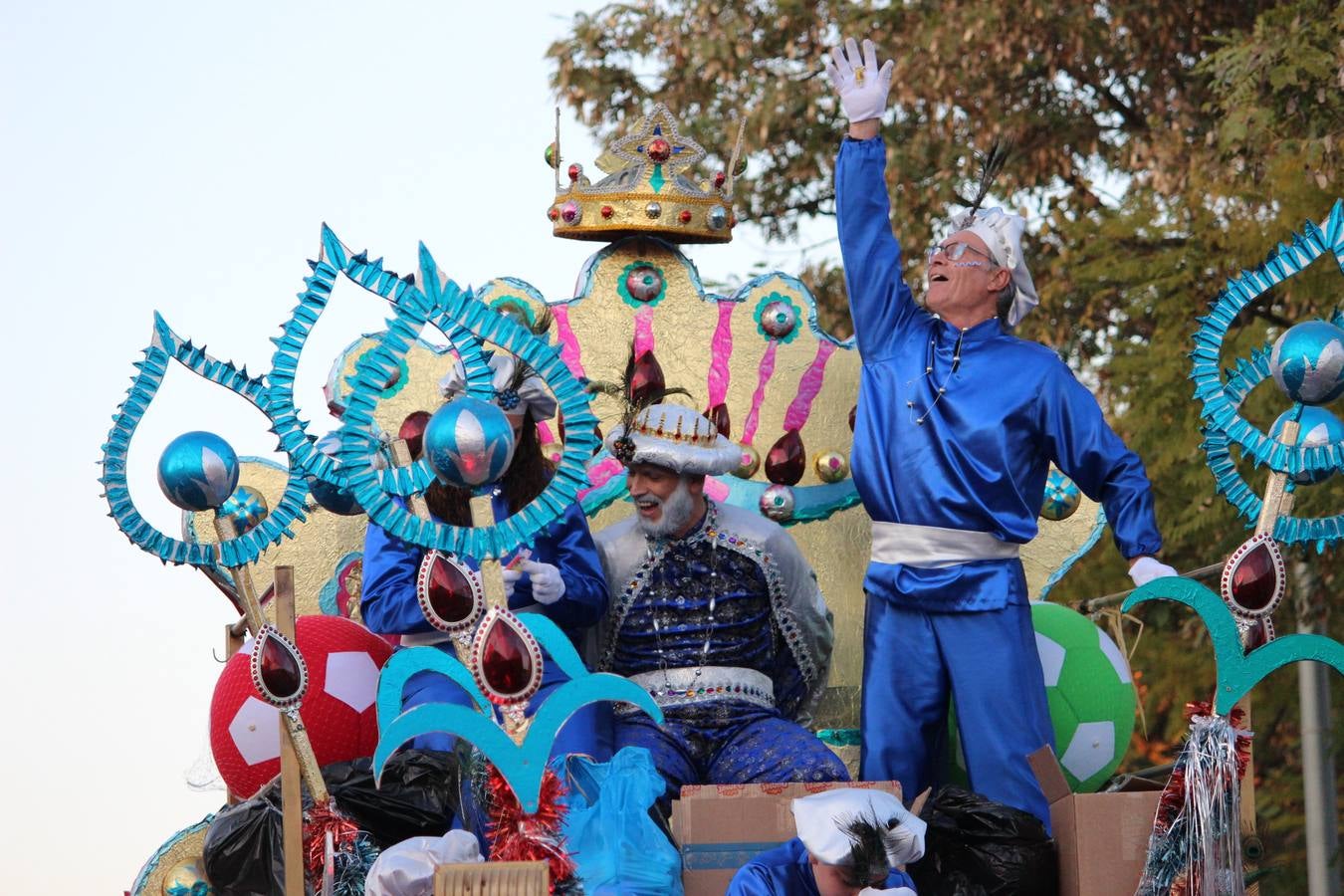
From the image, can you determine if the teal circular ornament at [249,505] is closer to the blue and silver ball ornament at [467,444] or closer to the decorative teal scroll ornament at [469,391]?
the decorative teal scroll ornament at [469,391]

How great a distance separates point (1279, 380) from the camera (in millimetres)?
5605

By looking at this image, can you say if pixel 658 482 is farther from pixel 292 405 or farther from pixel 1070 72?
pixel 1070 72

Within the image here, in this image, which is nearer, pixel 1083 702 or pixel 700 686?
pixel 700 686

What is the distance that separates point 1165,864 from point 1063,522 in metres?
2.28

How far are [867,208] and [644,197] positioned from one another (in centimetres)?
115

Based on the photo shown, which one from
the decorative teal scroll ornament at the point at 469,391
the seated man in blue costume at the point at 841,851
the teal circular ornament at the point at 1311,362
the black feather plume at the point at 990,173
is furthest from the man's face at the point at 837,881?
the black feather plume at the point at 990,173

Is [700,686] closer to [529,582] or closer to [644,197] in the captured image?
[529,582]

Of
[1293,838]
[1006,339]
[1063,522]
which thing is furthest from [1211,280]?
[1006,339]

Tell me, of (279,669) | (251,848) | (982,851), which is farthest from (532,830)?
(251,848)

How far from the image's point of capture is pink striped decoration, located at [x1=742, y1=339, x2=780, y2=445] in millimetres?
7301

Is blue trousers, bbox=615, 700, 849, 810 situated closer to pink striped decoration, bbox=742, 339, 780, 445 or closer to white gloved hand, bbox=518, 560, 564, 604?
white gloved hand, bbox=518, 560, 564, 604

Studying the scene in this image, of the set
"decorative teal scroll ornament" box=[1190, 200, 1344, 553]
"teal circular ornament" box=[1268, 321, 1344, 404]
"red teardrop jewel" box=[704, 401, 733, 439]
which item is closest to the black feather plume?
"decorative teal scroll ornament" box=[1190, 200, 1344, 553]

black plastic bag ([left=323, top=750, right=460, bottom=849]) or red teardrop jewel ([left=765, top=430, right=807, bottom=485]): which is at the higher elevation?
red teardrop jewel ([left=765, top=430, right=807, bottom=485])

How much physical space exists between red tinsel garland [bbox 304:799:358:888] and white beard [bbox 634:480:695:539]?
1.34 m
